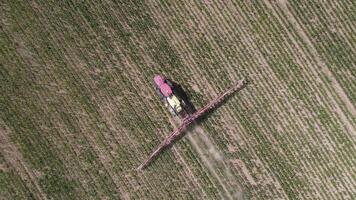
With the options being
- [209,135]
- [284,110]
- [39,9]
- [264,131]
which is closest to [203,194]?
[209,135]

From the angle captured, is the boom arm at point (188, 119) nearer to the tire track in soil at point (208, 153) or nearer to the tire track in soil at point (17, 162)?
the tire track in soil at point (208, 153)

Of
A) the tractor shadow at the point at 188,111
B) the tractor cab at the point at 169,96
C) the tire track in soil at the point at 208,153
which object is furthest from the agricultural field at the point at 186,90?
the tractor cab at the point at 169,96

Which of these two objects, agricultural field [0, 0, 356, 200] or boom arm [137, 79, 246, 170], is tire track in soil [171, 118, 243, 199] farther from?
boom arm [137, 79, 246, 170]

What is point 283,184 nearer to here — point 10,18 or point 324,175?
point 324,175

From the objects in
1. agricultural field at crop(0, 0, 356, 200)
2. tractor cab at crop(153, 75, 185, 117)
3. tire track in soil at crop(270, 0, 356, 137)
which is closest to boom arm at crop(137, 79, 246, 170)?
agricultural field at crop(0, 0, 356, 200)

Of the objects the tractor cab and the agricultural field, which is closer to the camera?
the tractor cab

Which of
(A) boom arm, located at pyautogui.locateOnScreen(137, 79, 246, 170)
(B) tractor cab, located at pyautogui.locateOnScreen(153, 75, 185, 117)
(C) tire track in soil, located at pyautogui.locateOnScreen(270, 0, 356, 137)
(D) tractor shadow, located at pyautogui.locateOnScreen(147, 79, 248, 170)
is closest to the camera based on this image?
(B) tractor cab, located at pyautogui.locateOnScreen(153, 75, 185, 117)

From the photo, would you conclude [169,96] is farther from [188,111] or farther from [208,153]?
[208,153]
